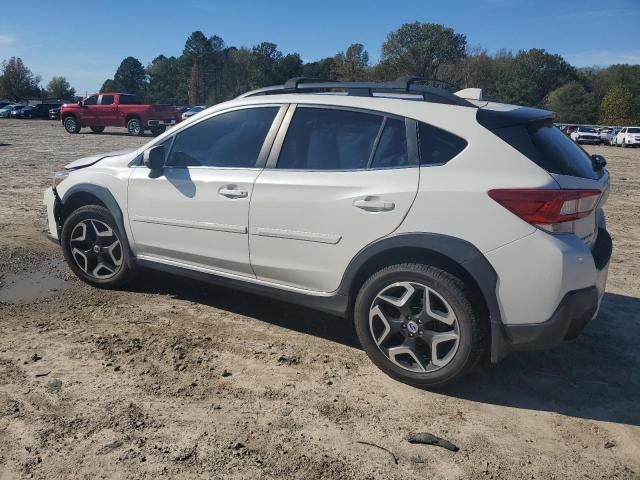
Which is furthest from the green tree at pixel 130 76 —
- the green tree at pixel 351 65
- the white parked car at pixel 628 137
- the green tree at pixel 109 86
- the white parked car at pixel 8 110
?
the white parked car at pixel 628 137

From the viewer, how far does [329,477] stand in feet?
8.54

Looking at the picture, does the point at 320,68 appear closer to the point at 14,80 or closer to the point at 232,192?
the point at 14,80

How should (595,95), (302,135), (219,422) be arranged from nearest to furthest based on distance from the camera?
(219,422)
(302,135)
(595,95)

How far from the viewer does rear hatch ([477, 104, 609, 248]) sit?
3.12 metres

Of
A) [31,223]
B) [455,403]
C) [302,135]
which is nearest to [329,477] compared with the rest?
[455,403]

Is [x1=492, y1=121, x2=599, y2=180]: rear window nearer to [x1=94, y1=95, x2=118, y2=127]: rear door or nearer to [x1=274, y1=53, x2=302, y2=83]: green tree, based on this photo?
[x1=94, y1=95, x2=118, y2=127]: rear door

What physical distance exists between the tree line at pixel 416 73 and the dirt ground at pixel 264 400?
41886 millimetres

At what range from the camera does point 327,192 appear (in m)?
3.58

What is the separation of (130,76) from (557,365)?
126753 millimetres

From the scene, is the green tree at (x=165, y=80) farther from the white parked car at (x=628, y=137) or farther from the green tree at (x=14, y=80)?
the white parked car at (x=628, y=137)

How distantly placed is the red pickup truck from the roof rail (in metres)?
22.9

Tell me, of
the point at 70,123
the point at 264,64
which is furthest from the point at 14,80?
the point at 70,123

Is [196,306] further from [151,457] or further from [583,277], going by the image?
[583,277]

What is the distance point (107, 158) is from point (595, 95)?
2696 inches
